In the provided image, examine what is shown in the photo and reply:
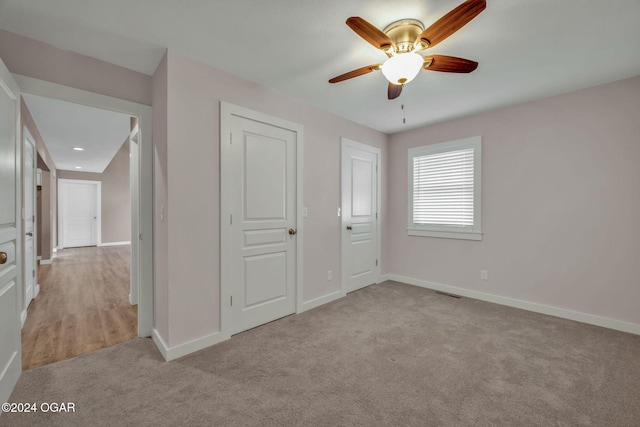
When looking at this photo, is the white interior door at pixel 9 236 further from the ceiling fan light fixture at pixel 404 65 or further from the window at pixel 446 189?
the window at pixel 446 189

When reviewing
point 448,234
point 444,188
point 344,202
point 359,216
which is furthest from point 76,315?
point 444,188

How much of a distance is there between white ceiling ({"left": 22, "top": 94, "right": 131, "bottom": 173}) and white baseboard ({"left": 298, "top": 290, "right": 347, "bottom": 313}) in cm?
298

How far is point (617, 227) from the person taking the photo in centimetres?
274

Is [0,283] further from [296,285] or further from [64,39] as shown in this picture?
[296,285]

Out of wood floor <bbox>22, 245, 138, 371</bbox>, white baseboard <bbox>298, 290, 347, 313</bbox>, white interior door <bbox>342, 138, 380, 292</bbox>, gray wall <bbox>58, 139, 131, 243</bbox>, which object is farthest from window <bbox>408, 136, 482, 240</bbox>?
gray wall <bbox>58, 139, 131, 243</bbox>

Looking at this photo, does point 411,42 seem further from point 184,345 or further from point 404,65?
point 184,345

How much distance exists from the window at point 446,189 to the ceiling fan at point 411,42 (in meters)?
2.07

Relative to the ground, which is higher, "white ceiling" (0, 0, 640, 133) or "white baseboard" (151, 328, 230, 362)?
"white ceiling" (0, 0, 640, 133)

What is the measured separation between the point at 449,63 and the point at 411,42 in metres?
0.30

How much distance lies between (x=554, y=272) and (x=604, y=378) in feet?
4.59

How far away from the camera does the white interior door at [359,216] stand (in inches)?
151

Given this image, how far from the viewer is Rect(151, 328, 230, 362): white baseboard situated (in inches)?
86.2

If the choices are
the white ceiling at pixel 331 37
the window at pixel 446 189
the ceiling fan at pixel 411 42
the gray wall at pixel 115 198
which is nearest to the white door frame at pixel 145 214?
the white ceiling at pixel 331 37

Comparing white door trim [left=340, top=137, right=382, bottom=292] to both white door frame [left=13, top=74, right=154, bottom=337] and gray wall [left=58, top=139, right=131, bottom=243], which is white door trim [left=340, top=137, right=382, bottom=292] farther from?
gray wall [left=58, top=139, right=131, bottom=243]
